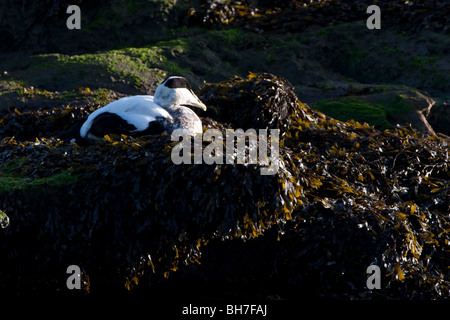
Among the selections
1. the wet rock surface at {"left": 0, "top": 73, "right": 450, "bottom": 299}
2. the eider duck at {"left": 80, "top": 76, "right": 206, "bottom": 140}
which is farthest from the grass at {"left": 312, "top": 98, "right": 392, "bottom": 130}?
the eider duck at {"left": 80, "top": 76, "right": 206, "bottom": 140}

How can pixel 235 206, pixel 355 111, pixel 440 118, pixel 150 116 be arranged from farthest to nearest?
1. pixel 440 118
2. pixel 355 111
3. pixel 150 116
4. pixel 235 206

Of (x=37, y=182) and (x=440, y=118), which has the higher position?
(x=440, y=118)

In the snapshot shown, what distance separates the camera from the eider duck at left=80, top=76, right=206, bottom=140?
17.6 ft

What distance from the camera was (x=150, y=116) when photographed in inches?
212

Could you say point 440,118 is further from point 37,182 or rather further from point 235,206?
point 37,182

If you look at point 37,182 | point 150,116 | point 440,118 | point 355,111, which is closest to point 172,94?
point 150,116

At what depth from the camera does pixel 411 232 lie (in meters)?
4.96

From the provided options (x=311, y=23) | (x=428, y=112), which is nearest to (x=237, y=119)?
(x=428, y=112)

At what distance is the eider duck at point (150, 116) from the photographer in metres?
5.36

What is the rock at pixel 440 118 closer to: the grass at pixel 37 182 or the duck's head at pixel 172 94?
the duck's head at pixel 172 94

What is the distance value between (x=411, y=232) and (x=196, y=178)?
171 cm

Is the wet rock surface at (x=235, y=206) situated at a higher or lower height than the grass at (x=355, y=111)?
lower

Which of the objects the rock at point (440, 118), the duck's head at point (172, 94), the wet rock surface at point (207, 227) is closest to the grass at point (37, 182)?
the wet rock surface at point (207, 227)
